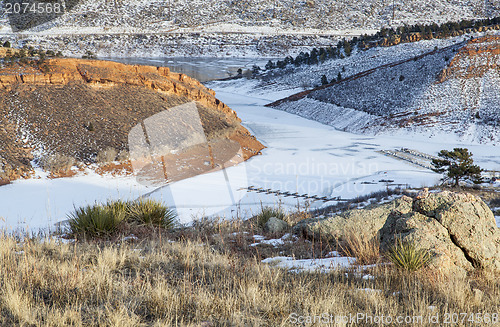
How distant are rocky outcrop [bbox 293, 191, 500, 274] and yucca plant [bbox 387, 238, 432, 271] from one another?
75mm

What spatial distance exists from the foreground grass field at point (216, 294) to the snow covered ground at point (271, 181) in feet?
11.8

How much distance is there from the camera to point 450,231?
5.25m

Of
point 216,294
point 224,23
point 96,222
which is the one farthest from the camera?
point 224,23

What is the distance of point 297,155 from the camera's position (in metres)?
26.3

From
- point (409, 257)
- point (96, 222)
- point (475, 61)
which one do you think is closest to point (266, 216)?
point (96, 222)

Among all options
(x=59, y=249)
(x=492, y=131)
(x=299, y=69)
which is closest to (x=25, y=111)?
(x=59, y=249)

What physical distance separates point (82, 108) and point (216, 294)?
22279 mm

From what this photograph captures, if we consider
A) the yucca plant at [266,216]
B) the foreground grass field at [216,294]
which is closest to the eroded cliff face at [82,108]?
the yucca plant at [266,216]

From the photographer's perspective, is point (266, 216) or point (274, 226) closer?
point (274, 226)

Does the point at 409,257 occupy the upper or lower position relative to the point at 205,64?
lower

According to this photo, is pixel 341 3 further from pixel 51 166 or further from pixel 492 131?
pixel 51 166

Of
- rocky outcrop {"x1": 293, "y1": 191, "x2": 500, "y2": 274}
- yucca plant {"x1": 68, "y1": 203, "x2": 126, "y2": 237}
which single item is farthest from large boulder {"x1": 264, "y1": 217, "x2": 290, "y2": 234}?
yucca plant {"x1": 68, "y1": 203, "x2": 126, "y2": 237}
